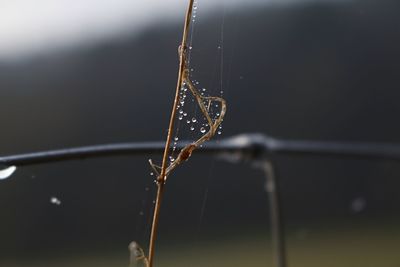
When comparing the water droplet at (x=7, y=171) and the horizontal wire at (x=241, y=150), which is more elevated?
the horizontal wire at (x=241, y=150)

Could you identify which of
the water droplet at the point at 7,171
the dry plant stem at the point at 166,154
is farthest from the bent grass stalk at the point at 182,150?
the water droplet at the point at 7,171

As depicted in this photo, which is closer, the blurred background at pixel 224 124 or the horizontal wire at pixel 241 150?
the horizontal wire at pixel 241 150

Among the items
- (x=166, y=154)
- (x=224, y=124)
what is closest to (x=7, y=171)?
(x=166, y=154)

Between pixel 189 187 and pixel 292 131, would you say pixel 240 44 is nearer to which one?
pixel 189 187

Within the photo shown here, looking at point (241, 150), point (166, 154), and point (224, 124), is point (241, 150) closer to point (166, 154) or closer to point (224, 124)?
point (166, 154)

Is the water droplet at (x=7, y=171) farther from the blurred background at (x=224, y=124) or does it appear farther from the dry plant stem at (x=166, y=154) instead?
the blurred background at (x=224, y=124)

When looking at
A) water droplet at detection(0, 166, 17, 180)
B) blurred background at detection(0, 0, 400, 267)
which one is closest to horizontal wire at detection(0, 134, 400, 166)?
water droplet at detection(0, 166, 17, 180)

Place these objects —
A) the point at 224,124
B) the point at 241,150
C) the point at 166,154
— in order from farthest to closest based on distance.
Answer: the point at 224,124, the point at 241,150, the point at 166,154

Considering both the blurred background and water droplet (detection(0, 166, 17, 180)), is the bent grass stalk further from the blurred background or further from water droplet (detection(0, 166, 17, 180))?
the blurred background

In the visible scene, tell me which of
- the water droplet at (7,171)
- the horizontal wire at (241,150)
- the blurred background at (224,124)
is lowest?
the water droplet at (7,171)
